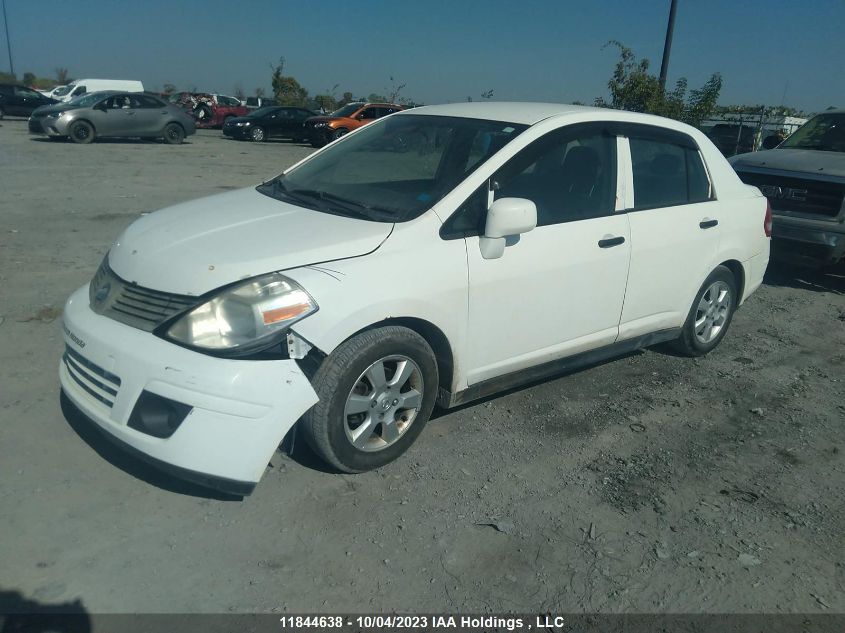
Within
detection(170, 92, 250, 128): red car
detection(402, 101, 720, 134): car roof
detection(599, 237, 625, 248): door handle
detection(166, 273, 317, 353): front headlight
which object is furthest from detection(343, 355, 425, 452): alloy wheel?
detection(170, 92, 250, 128): red car

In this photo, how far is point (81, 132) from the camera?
1952 centimetres

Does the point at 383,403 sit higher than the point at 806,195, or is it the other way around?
the point at 806,195

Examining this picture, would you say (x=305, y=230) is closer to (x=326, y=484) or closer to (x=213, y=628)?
(x=326, y=484)

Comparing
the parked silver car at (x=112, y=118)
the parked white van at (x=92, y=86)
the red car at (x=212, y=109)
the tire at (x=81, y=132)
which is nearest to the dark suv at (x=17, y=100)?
the parked white van at (x=92, y=86)

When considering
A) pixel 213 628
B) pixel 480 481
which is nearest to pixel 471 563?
pixel 480 481

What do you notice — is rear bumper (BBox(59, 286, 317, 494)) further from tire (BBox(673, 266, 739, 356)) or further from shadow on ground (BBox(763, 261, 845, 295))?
shadow on ground (BBox(763, 261, 845, 295))

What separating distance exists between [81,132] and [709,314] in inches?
748

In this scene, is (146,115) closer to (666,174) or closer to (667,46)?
(667,46)

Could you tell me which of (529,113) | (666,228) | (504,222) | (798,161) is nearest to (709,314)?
(666,228)

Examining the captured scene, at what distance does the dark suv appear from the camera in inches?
1085

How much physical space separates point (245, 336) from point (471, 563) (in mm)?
1351

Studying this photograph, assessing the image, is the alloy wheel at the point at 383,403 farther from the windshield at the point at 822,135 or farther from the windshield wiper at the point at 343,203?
the windshield at the point at 822,135

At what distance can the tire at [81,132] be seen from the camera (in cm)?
1929

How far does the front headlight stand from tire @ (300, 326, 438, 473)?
0.29 metres
